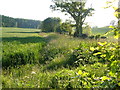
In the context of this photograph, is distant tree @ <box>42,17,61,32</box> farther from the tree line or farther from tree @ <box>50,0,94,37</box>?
the tree line

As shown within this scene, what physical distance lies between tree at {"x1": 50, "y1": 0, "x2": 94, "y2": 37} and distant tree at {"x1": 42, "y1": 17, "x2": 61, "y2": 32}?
1864cm

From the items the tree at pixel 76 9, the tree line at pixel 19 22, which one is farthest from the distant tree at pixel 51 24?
the tree line at pixel 19 22

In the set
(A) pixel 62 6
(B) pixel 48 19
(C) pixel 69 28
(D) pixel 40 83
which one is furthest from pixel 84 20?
(D) pixel 40 83

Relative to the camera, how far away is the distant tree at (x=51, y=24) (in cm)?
5028

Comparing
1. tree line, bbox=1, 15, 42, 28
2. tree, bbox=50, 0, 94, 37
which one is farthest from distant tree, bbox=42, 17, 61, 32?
tree line, bbox=1, 15, 42, 28

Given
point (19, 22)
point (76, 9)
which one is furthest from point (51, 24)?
point (19, 22)

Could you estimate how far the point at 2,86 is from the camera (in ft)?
13.4

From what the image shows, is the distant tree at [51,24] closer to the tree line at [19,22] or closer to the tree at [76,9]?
the tree at [76,9]

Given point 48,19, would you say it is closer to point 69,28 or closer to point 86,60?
point 69,28

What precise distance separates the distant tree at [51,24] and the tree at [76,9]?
734 inches

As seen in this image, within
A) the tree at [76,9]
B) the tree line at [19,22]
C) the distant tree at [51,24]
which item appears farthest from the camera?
the tree line at [19,22]

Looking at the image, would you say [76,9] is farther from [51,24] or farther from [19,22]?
[19,22]

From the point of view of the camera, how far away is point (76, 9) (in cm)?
3025

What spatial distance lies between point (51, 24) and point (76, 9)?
912 inches
